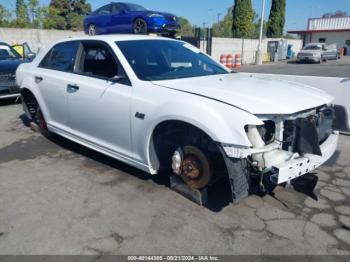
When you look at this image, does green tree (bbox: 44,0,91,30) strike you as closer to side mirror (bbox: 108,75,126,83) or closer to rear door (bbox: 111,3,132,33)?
rear door (bbox: 111,3,132,33)

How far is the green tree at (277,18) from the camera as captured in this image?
40219 mm

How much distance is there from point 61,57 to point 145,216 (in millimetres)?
2883

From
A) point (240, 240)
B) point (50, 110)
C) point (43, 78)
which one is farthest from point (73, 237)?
point (43, 78)

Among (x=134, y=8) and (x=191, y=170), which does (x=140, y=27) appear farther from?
(x=191, y=170)

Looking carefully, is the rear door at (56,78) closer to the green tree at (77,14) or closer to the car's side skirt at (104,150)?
the car's side skirt at (104,150)

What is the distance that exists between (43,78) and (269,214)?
374 cm

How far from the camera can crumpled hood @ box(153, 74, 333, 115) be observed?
281cm

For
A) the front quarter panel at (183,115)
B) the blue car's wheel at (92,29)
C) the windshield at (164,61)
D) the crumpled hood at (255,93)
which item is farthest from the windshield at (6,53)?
the crumpled hood at (255,93)

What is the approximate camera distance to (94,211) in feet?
10.7

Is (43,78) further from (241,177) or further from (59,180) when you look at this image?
(241,177)

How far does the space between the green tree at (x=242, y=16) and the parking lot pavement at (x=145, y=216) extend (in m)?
32.9

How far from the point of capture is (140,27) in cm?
1022

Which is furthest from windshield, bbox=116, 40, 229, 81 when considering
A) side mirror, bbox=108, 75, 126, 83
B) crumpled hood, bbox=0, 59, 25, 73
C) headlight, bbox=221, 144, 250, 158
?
crumpled hood, bbox=0, 59, 25, 73

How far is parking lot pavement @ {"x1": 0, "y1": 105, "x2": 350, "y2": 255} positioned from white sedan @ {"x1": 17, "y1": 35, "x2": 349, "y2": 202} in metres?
0.34
